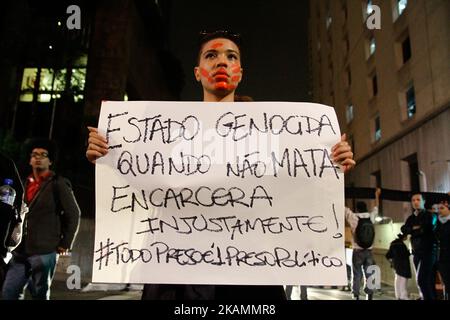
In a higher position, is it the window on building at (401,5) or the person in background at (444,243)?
the window on building at (401,5)

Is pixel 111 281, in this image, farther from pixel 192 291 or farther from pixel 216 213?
pixel 216 213

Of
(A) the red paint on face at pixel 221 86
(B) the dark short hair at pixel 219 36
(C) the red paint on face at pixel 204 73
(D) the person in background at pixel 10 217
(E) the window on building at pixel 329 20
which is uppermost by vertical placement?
(E) the window on building at pixel 329 20

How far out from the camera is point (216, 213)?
171 cm

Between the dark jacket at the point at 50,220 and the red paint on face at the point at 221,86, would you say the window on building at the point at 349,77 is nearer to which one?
the dark jacket at the point at 50,220

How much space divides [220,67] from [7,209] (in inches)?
75.6

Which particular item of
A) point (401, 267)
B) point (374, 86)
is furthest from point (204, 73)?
point (374, 86)

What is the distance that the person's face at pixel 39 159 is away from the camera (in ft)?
11.5

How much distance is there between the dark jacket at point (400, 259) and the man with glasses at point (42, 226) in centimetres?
554

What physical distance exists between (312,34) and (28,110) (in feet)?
70.9

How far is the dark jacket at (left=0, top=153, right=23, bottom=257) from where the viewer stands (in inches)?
111

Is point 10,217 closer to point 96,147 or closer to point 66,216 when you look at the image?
point 66,216

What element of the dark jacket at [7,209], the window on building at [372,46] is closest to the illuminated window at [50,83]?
the window on building at [372,46]

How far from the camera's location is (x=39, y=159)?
11.5ft
